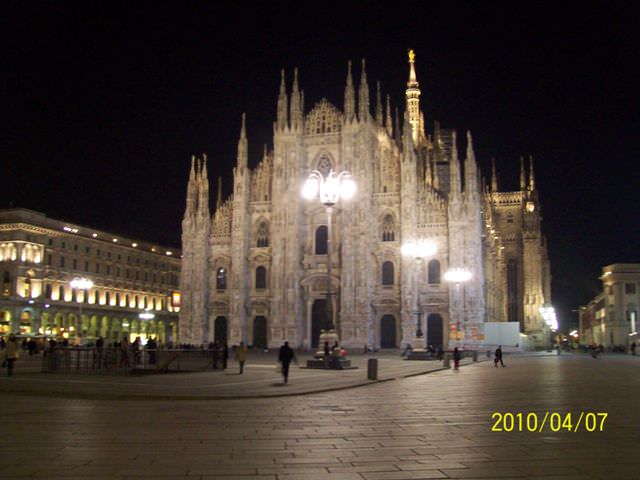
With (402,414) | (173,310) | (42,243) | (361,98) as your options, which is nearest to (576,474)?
(402,414)

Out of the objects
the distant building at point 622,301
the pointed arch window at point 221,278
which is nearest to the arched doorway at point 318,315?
the pointed arch window at point 221,278

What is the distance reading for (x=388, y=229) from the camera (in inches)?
2438

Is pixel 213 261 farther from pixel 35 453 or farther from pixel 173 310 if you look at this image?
pixel 35 453

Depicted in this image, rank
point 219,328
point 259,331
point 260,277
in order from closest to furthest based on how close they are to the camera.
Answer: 1. point 259,331
2. point 260,277
3. point 219,328

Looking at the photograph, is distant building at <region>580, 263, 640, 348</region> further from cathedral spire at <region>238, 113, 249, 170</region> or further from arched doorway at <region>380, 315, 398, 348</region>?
cathedral spire at <region>238, 113, 249, 170</region>

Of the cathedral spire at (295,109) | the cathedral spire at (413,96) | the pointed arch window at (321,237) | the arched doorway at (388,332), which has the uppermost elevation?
the cathedral spire at (413,96)

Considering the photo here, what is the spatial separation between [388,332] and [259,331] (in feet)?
40.2

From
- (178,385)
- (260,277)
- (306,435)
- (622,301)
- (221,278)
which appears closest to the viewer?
(306,435)

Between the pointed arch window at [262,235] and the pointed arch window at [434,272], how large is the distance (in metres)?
15.4

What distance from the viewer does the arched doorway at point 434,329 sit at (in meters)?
60.5

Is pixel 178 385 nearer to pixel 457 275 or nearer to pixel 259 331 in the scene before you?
pixel 457 275

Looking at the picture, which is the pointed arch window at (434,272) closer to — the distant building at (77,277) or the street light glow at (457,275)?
the street light glow at (457,275)

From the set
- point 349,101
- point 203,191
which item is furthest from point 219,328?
point 349,101

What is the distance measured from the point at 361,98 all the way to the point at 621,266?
174 ft
